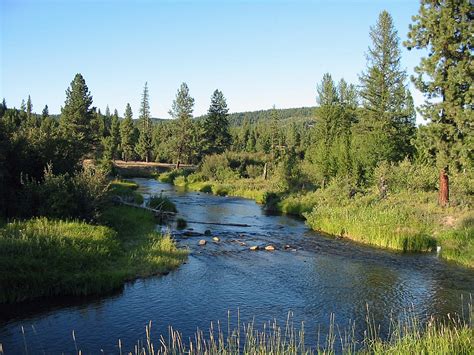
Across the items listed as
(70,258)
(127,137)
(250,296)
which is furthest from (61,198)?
(127,137)

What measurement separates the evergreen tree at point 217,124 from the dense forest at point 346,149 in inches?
96.3

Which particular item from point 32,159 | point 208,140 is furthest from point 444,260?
point 208,140

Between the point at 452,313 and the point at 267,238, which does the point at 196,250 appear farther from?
the point at 452,313

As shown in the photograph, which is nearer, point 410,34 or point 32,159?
point 32,159

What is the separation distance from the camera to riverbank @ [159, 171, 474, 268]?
2473cm

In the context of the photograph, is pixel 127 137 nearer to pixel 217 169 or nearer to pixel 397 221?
pixel 217 169

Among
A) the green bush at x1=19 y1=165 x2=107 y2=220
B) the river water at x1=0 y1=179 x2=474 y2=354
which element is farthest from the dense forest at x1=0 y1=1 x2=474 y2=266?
the river water at x1=0 y1=179 x2=474 y2=354

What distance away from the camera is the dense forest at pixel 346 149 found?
2352 centimetres

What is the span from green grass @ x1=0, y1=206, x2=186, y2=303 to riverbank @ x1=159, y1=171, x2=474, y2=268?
12363 mm

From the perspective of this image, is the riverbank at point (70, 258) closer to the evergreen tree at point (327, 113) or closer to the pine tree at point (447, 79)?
the pine tree at point (447, 79)

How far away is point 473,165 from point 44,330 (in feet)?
108

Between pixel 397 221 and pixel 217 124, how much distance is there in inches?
2457

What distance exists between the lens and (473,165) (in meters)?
34.6

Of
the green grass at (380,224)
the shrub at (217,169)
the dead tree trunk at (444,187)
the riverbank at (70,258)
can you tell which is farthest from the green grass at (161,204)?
the shrub at (217,169)
